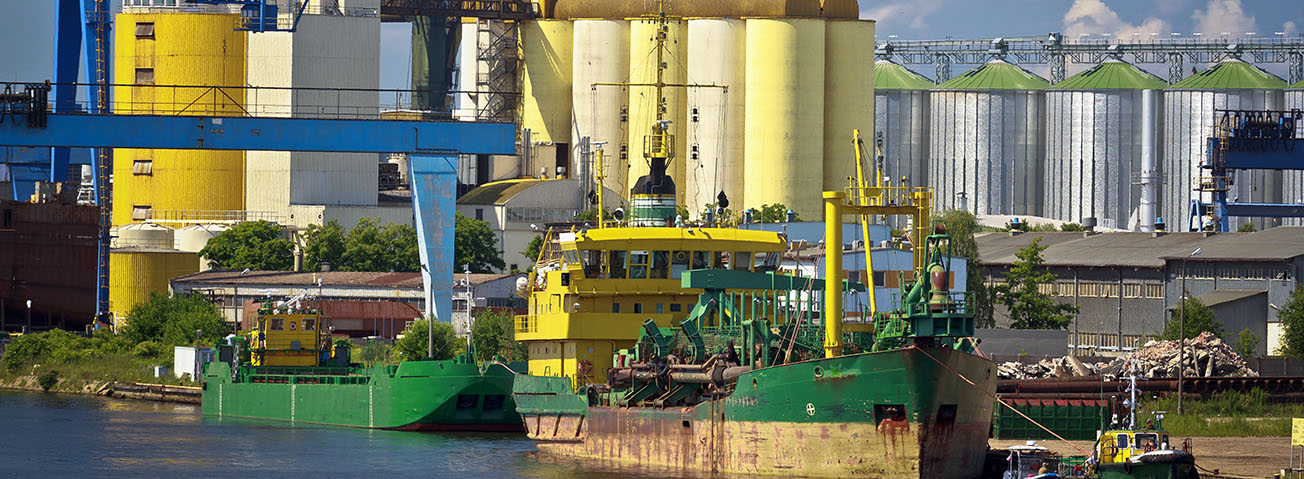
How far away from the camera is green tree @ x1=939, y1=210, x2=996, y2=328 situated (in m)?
82.8

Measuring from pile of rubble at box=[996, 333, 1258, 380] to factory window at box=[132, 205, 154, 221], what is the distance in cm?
6415

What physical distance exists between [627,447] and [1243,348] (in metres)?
33.2

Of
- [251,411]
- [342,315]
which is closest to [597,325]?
[251,411]

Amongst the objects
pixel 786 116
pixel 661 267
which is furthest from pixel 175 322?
pixel 786 116

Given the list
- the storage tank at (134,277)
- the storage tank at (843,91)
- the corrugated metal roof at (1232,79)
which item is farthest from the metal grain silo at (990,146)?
the storage tank at (134,277)

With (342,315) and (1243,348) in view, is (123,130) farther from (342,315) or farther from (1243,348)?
(1243,348)

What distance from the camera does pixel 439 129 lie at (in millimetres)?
69062

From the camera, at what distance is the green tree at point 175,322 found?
266 feet

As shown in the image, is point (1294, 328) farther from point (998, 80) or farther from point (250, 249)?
point (998, 80)

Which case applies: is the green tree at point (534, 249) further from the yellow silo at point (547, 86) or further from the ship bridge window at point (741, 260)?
the ship bridge window at point (741, 260)

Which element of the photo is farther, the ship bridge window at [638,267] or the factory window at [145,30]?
the factory window at [145,30]

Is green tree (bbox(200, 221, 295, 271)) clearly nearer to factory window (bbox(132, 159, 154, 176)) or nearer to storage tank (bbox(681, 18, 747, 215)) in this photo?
factory window (bbox(132, 159, 154, 176))

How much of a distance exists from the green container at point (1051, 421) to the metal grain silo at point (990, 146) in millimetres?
101280

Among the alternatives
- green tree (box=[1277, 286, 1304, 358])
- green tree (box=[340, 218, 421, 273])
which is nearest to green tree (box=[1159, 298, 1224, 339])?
green tree (box=[1277, 286, 1304, 358])
